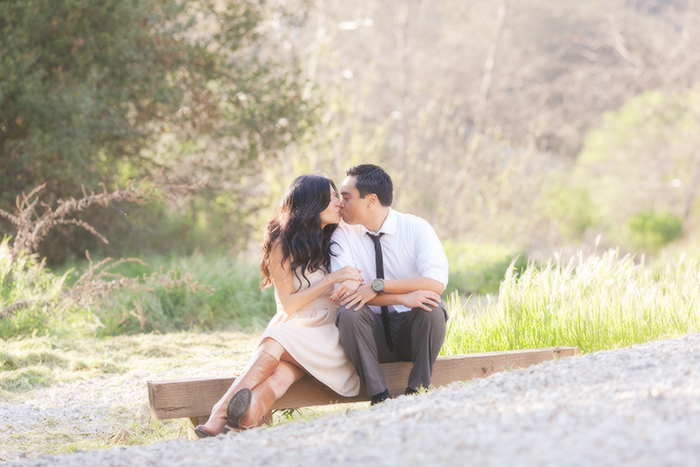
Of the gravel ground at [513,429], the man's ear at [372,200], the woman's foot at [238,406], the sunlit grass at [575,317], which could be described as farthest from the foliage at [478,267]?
the woman's foot at [238,406]

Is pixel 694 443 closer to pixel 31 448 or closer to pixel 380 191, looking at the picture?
pixel 380 191

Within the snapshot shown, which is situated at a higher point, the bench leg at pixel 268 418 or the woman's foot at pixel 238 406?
the woman's foot at pixel 238 406

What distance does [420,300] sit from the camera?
2965 millimetres

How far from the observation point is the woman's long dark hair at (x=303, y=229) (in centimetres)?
305

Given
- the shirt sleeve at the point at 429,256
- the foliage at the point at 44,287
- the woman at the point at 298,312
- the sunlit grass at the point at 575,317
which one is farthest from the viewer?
the foliage at the point at 44,287

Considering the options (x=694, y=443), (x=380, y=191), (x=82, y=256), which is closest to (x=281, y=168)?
(x=82, y=256)

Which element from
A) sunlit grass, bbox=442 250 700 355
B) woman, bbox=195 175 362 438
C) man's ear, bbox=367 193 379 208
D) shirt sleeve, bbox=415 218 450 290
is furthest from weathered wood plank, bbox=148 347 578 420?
man's ear, bbox=367 193 379 208

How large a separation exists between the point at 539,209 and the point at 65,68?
7689 millimetres

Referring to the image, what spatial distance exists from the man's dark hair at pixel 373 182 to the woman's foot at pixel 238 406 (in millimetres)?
1125

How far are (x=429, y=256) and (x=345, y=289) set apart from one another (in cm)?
46

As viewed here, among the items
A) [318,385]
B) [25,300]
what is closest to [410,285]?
[318,385]

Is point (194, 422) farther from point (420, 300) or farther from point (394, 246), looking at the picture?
point (394, 246)

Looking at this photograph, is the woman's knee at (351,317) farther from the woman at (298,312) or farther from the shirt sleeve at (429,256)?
the shirt sleeve at (429,256)

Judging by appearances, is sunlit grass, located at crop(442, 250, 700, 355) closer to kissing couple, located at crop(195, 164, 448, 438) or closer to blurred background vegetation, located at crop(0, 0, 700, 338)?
kissing couple, located at crop(195, 164, 448, 438)
